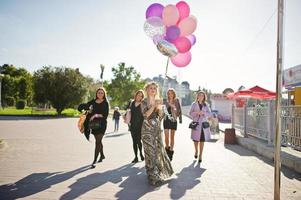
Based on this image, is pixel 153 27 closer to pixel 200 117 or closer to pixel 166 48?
pixel 166 48

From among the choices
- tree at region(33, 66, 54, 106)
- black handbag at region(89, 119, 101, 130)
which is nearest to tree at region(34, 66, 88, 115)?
tree at region(33, 66, 54, 106)

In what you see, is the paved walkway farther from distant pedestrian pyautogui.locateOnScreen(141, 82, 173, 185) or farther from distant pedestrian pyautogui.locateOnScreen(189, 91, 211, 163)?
distant pedestrian pyautogui.locateOnScreen(189, 91, 211, 163)

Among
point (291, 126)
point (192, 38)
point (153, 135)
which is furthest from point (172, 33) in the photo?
point (291, 126)

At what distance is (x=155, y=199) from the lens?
4.50m

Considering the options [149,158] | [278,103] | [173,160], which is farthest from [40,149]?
[278,103]

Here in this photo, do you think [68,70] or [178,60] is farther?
[68,70]

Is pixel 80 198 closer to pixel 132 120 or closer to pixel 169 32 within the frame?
pixel 132 120

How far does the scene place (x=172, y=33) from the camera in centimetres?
711

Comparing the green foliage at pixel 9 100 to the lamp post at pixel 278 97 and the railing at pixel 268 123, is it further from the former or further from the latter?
the lamp post at pixel 278 97

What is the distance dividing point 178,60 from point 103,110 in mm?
2329

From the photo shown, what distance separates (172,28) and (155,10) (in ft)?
1.95

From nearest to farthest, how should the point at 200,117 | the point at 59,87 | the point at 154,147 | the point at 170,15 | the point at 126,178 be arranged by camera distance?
the point at 154,147 → the point at 126,178 → the point at 170,15 → the point at 200,117 → the point at 59,87

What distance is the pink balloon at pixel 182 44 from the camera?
7254 mm

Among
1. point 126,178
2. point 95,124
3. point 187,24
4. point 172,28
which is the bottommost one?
point 126,178
